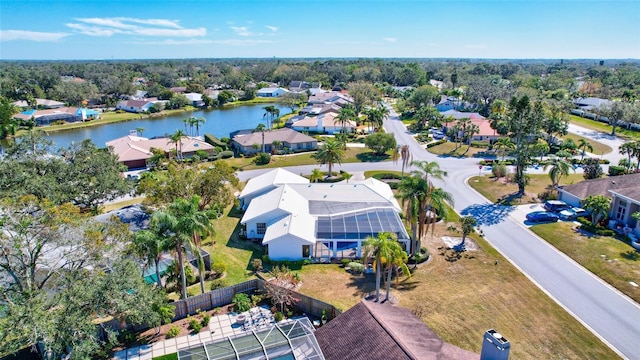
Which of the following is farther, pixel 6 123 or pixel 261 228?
pixel 6 123

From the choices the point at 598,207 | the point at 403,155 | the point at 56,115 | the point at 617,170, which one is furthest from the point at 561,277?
the point at 56,115

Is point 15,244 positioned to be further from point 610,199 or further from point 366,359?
point 610,199

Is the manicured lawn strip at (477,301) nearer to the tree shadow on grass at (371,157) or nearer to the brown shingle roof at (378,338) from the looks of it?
the brown shingle roof at (378,338)

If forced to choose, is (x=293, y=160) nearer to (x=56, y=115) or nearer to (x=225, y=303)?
(x=225, y=303)

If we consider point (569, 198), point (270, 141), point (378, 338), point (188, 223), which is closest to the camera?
point (378, 338)

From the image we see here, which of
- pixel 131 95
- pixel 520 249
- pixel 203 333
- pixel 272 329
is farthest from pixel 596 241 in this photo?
pixel 131 95

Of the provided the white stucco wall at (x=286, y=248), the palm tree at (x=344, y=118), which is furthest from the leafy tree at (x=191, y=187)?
the palm tree at (x=344, y=118)

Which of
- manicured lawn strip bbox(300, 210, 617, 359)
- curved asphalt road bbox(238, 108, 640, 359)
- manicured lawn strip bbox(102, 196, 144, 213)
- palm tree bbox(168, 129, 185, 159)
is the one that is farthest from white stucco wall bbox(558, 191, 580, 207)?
palm tree bbox(168, 129, 185, 159)
